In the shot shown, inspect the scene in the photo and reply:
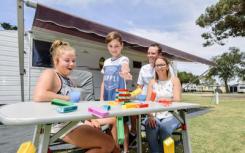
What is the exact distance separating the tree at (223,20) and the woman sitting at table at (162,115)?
14.5 meters

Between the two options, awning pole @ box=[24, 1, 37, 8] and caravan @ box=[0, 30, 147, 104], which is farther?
caravan @ box=[0, 30, 147, 104]

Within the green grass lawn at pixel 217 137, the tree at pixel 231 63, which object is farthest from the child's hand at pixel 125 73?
the tree at pixel 231 63

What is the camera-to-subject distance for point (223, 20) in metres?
17.3

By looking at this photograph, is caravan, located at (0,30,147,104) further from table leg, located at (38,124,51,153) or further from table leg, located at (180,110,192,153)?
table leg, located at (38,124,51,153)

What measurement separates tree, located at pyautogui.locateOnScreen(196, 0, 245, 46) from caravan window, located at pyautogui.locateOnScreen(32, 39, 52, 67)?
1271 centimetres

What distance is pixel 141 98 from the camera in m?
2.40

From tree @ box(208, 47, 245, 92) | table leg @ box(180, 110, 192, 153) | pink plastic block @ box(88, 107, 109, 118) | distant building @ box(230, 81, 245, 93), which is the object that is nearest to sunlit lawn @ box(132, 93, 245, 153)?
table leg @ box(180, 110, 192, 153)

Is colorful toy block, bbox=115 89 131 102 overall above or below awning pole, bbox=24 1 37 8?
below

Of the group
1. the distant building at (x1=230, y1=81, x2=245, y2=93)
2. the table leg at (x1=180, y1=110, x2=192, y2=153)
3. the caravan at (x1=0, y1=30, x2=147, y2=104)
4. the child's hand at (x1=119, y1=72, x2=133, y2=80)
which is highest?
the caravan at (x1=0, y1=30, x2=147, y2=104)

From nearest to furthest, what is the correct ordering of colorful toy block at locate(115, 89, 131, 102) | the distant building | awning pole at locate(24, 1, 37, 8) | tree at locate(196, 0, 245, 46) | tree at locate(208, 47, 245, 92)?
colorful toy block at locate(115, 89, 131, 102), awning pole at locate(24, 1, 37, 8), tree at locate(196, 0, 245, 46), tree at locate(208, 47, 245, 92), the distant building

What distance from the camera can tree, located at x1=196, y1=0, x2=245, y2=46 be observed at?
16047 mm

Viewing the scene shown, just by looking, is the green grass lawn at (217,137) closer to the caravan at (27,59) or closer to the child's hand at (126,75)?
the child's hand at (126,75)

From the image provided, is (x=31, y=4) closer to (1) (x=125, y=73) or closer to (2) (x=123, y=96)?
(1) (x=125, y=73)

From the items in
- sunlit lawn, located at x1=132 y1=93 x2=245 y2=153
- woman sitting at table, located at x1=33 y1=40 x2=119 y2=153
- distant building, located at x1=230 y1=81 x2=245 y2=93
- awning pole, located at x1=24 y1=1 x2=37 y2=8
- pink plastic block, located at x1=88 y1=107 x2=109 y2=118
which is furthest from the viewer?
distant building, located at x1=230 y1=81 x2=245 y2=93
